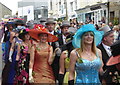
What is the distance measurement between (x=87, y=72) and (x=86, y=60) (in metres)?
0.18

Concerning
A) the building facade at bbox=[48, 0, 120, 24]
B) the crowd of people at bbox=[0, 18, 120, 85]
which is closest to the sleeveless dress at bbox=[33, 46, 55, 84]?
the crowd of people at bbox=[0, 18, 120, 85]

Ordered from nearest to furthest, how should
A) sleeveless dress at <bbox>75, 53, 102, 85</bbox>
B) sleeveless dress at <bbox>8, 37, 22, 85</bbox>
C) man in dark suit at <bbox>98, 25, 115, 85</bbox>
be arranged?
man in dark suit at <bbox>98, 25, 115, 85</bbox> < sleeveless dress at <bbox>75, 53, 102, 85</bbox> < sleeveless dress at <bbox>8, 37, 22, 85</bbox>

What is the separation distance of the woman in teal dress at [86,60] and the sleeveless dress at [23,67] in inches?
115

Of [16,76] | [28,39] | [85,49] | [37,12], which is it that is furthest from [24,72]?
[37,12]

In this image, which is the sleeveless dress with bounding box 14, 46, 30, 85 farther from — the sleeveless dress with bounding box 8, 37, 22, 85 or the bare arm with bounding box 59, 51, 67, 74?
the bare arm with bounding box 59, 51, 67, 74

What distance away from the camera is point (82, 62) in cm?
467

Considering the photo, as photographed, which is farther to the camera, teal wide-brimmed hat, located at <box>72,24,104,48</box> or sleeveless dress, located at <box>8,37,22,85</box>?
sleeveless dress, located at <box>8,37,22,85</box>

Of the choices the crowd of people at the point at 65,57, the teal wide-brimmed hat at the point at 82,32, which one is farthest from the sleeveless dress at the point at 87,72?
the teal wide-brimmed hat at the point at 82,32

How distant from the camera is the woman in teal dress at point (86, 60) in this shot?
468cm

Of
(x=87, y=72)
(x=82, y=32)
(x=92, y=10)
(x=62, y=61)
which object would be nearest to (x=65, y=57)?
(x=62, y=61)

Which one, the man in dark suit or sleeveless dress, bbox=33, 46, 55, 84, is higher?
the man in dark suit

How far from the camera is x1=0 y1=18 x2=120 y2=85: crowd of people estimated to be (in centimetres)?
467

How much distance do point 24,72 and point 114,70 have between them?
3993 millimetres

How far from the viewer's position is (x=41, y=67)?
Answer: 20.2ft
